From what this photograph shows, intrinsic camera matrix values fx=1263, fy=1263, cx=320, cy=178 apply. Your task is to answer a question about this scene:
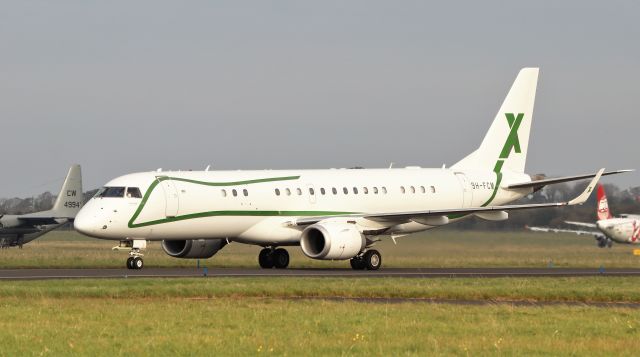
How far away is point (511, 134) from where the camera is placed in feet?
182

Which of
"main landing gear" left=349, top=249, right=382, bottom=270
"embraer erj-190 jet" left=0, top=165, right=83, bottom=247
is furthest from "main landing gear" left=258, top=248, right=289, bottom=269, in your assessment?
"embraer erj-190 jet" left=0, top=165, right=83, bottom=247

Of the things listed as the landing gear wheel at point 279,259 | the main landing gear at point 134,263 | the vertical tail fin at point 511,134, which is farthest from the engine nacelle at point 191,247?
the vertical tail fin at point 511,134

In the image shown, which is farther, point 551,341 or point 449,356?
point 551,341

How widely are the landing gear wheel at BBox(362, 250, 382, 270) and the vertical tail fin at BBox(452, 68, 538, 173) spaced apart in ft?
29.2

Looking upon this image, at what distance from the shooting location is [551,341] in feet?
66.8

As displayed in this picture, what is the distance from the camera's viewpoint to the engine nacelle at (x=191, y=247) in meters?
48.3

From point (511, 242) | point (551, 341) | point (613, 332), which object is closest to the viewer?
point (551, 341)

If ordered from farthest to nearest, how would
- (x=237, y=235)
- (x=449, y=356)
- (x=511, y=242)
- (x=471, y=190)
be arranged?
(x=511, y=242)
(x=471, y=190)
(x=237, y=235)
(x=449, y=356)

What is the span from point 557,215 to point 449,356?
59697 millimetres

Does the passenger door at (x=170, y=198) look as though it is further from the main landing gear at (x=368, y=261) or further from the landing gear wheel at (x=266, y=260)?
the main landing gear at (x=368, y=261)

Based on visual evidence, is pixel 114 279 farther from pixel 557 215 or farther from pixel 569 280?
pixel 557 215

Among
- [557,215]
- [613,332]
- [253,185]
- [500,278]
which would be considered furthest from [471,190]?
[613,332]

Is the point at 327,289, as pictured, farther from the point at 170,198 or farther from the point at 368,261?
the point at 368,261

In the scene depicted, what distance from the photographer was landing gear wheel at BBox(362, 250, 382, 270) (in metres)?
47.0
